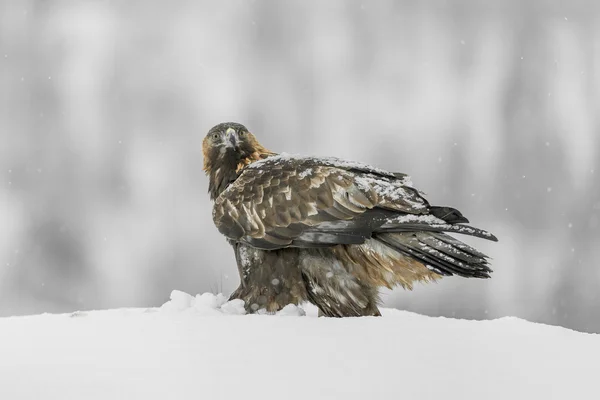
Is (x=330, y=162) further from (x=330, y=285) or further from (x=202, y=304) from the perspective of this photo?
(x=202, y=304)

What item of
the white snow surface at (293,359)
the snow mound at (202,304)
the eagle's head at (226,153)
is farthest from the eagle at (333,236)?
the white snow surface at (293,359)

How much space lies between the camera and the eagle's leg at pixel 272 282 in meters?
6.55

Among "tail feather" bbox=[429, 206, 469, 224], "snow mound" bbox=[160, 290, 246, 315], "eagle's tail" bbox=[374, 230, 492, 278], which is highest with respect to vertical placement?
"tail feather" bbox=[429, 206, 469, 224]

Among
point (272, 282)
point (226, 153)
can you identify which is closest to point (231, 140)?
point (226, 153)

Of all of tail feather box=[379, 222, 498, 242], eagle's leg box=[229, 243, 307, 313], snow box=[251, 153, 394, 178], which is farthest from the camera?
snow box=[251, 153, 394, 178]

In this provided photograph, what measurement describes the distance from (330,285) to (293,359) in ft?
6.81

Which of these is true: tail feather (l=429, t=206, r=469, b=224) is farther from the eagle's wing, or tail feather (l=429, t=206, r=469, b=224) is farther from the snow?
the snow

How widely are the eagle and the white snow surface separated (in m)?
0.89

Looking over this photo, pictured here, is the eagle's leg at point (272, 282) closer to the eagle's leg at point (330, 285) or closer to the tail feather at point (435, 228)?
the eagle's leg at point (330, 285)

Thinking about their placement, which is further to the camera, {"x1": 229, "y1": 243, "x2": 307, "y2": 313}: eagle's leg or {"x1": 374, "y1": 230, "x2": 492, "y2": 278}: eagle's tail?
{"x1": 229, "y1": 243, "x2": 307, "y2": 313}: eagle's leg

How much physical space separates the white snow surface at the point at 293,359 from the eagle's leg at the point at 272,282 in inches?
40.6

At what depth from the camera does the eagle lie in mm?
6305

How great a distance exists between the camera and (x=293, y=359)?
4488 mm

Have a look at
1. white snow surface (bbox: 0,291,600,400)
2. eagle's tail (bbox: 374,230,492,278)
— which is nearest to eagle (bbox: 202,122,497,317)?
eagle's tail (bbox: 374,230,492,278)
